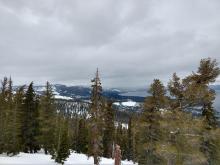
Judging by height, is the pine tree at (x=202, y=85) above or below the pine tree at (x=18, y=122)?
above

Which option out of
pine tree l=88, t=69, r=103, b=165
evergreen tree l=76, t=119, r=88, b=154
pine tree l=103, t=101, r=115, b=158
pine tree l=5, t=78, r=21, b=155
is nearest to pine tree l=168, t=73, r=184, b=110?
pine tree l=88, t=69, r=103, b=165

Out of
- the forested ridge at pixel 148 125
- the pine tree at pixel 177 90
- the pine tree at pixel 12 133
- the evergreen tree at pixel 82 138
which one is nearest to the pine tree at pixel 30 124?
the forested ridge at pixel 148 125

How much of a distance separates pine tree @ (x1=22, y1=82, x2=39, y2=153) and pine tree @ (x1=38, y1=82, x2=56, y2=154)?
1194 millimetres

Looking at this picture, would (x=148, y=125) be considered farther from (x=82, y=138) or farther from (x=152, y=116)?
(x=82, y=138)

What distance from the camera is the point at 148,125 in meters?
44.2

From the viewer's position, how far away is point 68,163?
5891cm

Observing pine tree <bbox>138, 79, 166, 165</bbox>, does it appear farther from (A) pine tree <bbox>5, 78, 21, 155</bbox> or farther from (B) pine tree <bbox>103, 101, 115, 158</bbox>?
(B) pine tree <bbox>103, 101, 115, 158</bbox>

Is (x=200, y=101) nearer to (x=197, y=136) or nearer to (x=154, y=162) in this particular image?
(x=197, y=136)

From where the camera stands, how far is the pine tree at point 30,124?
216ft

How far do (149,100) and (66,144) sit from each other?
19600 mm

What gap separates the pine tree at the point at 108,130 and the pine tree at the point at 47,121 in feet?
39.4

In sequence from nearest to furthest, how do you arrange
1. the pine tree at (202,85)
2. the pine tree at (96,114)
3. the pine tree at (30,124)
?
1. the pine tree at (202,85)
2. the pine tree at (96,114)
3. the pine tree at (30,124)

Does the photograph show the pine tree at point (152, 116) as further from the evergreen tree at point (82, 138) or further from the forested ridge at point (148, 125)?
the evergreen tree at point (82, 138)

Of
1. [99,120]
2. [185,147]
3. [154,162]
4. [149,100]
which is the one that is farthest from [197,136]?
[154,162]
